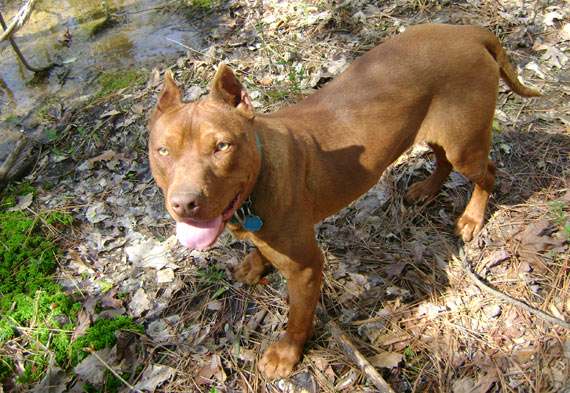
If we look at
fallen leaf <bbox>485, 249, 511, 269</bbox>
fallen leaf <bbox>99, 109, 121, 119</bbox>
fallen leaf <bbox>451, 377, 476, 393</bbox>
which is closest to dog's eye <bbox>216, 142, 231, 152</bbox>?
fallen leaf <bbox>451, 377, 476, 393</bbox>

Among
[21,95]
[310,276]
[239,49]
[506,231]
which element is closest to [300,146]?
[310,276]

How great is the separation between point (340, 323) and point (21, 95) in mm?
4862

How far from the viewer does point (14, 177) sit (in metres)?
4.83

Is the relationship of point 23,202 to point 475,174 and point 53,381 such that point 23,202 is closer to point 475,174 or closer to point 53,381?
point 53,381

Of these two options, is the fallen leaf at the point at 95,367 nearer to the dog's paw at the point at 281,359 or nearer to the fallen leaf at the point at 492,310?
the dog's paw at the point at 281,359

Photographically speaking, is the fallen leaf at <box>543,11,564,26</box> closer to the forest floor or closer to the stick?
the forest floor

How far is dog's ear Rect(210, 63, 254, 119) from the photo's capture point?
2.72 m

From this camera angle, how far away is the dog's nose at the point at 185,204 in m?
2.35

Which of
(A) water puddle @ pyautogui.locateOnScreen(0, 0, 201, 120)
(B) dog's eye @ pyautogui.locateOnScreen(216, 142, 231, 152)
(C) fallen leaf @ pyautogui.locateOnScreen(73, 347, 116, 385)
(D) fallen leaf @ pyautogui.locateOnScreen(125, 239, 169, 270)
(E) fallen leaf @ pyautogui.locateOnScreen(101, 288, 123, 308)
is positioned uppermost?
(B) dog's eye @ pyautogui.locateOnScreen(216, 142, 231, 152)

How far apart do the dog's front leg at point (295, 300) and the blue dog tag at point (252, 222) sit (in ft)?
0.79

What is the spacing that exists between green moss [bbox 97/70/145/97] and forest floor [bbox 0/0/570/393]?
16 cm

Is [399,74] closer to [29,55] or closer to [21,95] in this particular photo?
[21,95]

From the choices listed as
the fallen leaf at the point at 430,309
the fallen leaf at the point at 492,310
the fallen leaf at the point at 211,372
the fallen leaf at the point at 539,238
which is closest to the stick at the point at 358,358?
the fallen leaf at the point at 430,309

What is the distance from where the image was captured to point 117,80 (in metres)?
5.84
